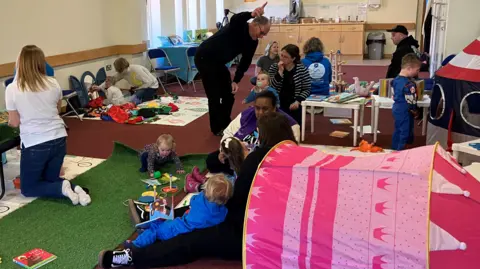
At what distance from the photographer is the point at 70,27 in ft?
24.2

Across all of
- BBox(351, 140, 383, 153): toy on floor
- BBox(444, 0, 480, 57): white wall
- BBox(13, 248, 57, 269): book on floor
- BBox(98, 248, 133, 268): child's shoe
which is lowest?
BBox(13, 248, 57, 269): book on floor

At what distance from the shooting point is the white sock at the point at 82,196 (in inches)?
143

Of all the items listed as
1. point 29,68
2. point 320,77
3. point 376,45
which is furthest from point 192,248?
point 376,45

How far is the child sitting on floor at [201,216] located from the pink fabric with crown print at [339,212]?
27 cm

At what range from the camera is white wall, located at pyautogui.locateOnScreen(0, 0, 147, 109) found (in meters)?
6.23

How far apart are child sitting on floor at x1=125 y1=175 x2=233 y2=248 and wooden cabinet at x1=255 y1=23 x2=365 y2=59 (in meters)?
10.9

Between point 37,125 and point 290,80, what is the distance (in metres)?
2.59

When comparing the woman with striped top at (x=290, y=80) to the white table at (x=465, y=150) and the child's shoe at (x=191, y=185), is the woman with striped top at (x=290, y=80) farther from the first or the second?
the white table at (x=465, y=150)

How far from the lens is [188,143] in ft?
17.6

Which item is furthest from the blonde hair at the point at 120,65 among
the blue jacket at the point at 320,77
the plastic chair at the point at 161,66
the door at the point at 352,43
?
the door at the point at 352,43

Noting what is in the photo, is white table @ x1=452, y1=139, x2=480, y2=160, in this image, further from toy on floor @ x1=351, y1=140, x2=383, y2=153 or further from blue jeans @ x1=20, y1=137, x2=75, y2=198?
blue jeans @ x1=20, y1=137, x2=75, y2=198

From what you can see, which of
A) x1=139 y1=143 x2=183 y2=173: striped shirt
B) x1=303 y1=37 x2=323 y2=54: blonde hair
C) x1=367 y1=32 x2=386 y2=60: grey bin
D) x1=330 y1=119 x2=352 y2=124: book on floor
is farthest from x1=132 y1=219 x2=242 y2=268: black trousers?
x1=367 y1=32 x2=386 y2=60: grey bin

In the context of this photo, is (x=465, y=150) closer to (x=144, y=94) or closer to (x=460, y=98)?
(x=460, y=98)

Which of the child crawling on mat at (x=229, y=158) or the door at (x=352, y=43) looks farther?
the door at (x=352, y=43)
